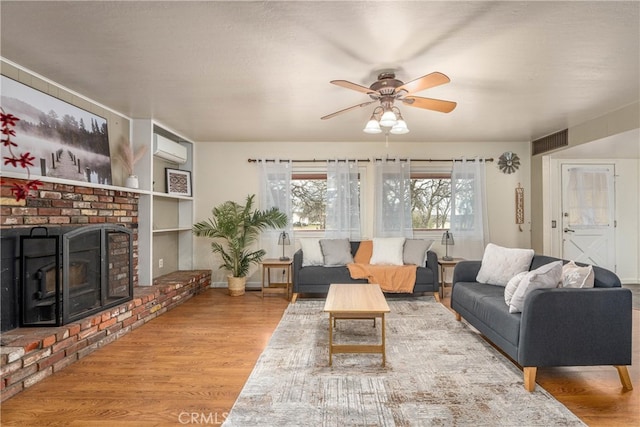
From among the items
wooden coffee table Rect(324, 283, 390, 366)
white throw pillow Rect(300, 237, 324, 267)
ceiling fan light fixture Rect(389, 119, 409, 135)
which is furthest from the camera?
white throw pillow Rect(300, 237, 324, 267)

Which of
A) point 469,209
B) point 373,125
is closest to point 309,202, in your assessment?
point 469,209

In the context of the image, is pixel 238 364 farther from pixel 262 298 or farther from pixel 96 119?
pixel 96 119

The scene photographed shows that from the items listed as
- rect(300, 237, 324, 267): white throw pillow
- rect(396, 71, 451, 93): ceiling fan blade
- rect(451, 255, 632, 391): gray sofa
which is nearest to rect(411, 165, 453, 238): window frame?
rect(300, 237, 324, 267): white throw pillow

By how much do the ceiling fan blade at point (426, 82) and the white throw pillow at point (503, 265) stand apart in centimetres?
192

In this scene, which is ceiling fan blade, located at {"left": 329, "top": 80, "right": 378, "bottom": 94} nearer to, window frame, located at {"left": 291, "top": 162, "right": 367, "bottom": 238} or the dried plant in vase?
the dried plant in vase

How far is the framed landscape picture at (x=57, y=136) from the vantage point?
110 inches

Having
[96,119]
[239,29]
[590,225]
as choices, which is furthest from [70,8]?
[590,225]

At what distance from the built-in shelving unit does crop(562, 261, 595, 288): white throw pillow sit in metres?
4.24

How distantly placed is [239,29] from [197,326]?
9.32ft

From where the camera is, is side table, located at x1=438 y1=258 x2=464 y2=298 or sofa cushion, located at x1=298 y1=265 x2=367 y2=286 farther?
side table, located at x1=438 y1=258 x2=464 y2=298

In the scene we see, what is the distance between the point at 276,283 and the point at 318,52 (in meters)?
3.88

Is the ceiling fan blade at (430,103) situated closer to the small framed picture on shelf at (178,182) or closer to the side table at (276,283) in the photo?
the side table at (276,283)

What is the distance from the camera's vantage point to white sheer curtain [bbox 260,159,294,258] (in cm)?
562

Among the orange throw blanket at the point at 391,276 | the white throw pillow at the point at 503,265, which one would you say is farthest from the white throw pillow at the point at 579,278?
the orange throw blanket at the point at 391,276
